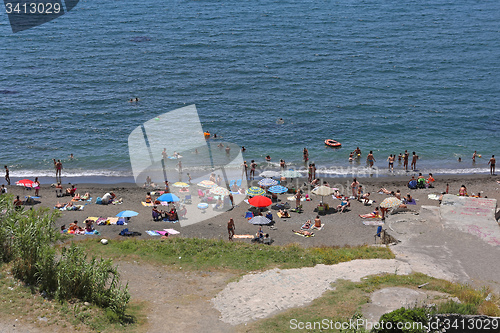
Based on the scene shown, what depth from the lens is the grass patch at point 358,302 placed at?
53.3 ft

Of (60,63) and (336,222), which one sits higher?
(60,63)

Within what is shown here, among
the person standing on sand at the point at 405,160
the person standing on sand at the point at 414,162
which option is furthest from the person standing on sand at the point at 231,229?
the person standing on sand at the point at 414,162

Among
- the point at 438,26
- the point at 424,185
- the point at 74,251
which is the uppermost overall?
the point at 438,26

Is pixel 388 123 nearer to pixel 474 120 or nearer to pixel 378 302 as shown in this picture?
pixel 474 120

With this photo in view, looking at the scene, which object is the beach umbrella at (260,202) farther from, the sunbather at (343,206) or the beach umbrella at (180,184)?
the beach umbrella at (180,184)

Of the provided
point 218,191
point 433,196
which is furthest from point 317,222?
point 433,196

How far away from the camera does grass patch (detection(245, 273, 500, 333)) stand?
16.2 meters

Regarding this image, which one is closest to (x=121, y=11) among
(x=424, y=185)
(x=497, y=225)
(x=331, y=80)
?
(x=331, y=80)

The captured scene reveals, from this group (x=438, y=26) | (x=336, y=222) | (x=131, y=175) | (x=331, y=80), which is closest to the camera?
(x=336, y=222)

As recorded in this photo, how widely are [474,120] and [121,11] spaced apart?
67.7 metres

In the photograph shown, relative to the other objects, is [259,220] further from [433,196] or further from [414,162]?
[414,162]

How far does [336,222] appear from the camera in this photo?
2981 cm

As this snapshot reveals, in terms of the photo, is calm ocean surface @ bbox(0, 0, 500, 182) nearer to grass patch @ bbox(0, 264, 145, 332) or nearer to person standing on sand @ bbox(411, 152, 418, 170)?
person standing on sand @ bbox(411, 152, 418, 170)

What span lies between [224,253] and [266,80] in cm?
4199
